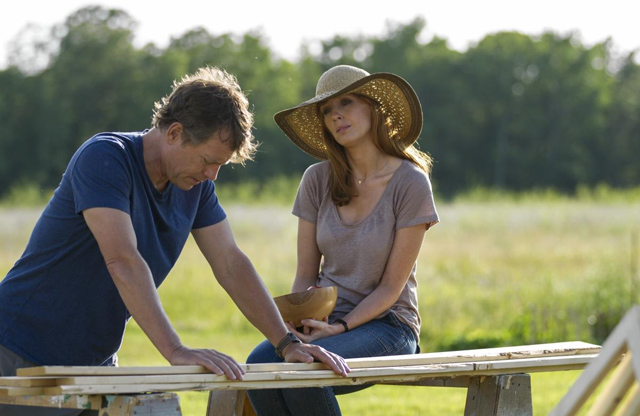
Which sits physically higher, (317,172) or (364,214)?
(317,172)

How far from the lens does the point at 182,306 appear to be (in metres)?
14.3

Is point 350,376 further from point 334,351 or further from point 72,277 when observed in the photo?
point 72,277

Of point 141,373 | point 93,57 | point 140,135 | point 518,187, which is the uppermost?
point 93,57

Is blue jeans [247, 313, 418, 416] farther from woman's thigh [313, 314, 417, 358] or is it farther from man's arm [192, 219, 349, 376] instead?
man's arm [192, 219, 349, 376]

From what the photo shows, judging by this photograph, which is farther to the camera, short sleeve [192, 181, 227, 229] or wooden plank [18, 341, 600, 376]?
short sleeve [192, 181, 227, 229]

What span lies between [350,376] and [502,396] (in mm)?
791

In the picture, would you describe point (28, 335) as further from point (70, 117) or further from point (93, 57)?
point (93, 57)

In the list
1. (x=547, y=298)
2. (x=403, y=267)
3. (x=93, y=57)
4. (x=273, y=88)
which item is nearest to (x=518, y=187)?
(x=273, y=88)

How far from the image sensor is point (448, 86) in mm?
61781

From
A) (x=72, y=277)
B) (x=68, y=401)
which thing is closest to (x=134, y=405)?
(x=68, y=401)

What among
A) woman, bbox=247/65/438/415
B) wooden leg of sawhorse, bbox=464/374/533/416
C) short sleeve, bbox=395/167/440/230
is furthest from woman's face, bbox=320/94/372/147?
wooden leg of sawhorse, bbox=464/374/533/416

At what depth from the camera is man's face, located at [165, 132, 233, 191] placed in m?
3.32

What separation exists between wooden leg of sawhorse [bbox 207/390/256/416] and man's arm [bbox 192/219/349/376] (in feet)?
1.47

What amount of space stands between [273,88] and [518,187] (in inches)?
672
